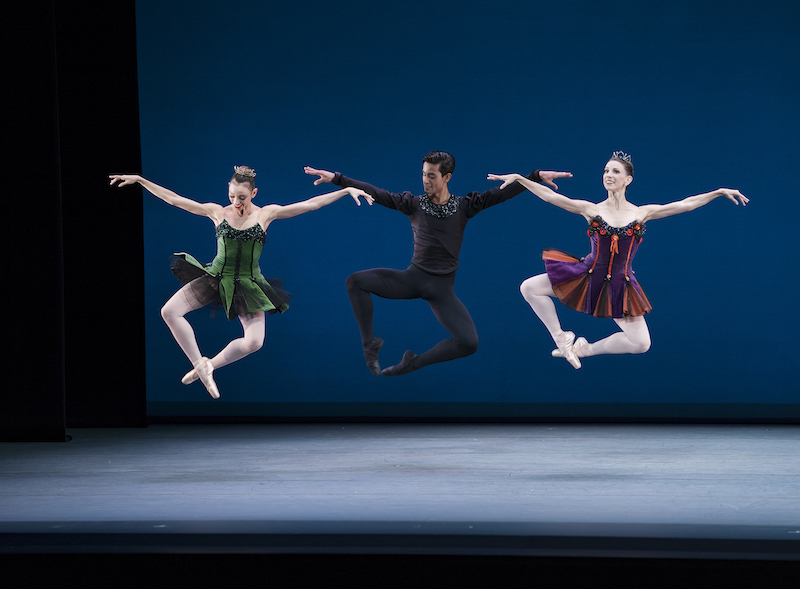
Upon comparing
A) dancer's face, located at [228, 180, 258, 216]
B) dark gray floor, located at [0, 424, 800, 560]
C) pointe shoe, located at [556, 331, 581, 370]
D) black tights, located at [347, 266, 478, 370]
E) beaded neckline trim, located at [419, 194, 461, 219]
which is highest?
dancer's face, located at [228, 180, 258, 216]

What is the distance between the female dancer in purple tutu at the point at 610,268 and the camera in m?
5.01

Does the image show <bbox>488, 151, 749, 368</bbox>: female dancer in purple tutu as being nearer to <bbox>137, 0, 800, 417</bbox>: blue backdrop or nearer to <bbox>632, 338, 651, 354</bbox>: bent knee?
<bbox>632, 338, 651, 354</bbox>: bent knee

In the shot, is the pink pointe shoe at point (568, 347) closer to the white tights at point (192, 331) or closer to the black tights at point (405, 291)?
the black tights at point (405, 291)

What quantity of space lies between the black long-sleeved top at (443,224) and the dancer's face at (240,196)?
0.83 m

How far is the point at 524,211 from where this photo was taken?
7.17 metres

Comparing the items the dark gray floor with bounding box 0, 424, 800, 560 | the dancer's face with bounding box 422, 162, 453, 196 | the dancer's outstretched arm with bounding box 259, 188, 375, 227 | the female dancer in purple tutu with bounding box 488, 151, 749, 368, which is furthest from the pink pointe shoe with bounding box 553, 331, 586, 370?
the dancer's outstretched arm with bounding box 259, 188, 375, 227

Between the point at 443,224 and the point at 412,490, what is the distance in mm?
1375

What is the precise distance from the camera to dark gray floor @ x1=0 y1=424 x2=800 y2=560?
3492 mm

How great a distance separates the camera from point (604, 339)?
5121 millimetres

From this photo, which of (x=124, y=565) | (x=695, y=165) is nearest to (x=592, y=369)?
(x=695, y=165)

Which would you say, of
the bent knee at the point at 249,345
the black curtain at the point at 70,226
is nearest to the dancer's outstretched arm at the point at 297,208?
the bent knee at the point at 249,345

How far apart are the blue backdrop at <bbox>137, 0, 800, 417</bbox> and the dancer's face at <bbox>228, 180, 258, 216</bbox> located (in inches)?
78.1

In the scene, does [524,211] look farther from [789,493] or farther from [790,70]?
[789,493]

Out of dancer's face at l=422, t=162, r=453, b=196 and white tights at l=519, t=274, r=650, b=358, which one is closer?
dancer's face at l=422, t=162, r=453, b=196
